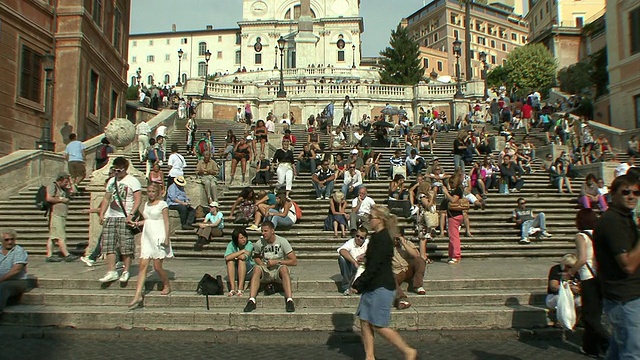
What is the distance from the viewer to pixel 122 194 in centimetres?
859

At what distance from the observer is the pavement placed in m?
6.09

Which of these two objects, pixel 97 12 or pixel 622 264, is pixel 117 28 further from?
pixel 622 264

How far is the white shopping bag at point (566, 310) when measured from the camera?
655cm

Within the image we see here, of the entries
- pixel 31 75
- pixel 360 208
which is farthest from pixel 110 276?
pixel 31 75

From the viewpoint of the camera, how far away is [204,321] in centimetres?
732

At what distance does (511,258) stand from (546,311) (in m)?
4.33

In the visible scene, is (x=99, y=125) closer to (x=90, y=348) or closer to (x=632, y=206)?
(x=90, y=348)

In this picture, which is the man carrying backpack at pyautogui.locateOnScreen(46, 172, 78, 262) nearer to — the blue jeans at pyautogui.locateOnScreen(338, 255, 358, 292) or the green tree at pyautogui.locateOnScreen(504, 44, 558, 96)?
the blue jeans at pyautogui.locateOnScreen(338, 255, 358, 292)

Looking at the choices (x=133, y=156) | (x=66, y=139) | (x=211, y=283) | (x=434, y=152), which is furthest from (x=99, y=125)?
(x=211, y=283)

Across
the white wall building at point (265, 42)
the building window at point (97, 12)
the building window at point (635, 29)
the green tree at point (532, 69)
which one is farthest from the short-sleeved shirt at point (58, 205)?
the white wall building at point (265, 42)

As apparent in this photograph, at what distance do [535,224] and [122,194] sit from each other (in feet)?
31.9

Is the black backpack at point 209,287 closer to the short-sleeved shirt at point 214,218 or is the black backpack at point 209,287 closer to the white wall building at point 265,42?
the short-sleeved shirt at point 214,218

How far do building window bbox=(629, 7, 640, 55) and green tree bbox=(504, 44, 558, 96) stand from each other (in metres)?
23.0

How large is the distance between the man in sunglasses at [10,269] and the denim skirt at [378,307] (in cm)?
578
